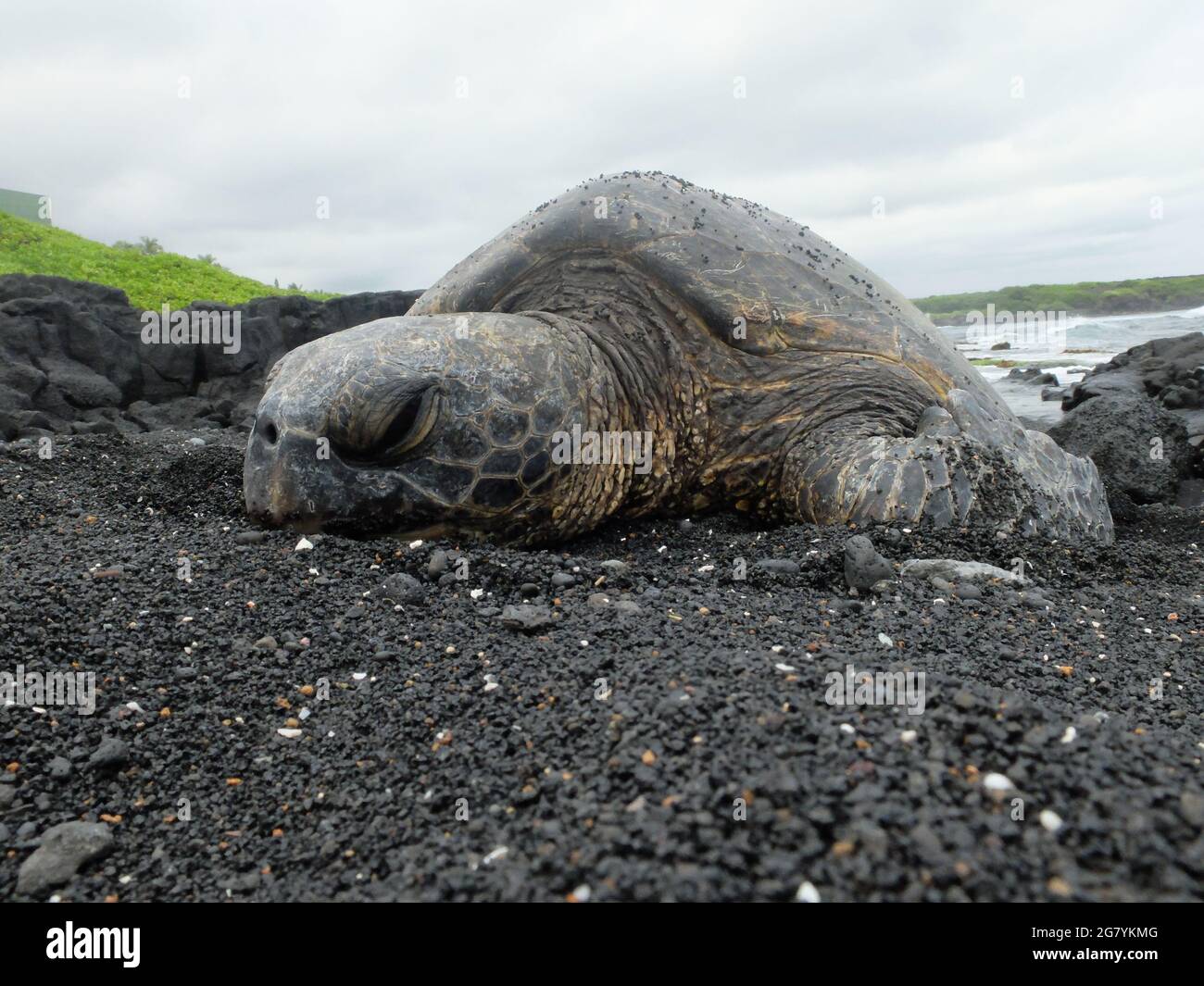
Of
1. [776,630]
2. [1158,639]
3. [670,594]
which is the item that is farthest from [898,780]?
[1158,639]

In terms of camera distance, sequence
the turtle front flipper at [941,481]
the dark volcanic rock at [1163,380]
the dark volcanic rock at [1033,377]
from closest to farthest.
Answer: the turtle front flipper at [941,481], the dark volcanic rock at [1163,380], the dark volcanic rock at [1033,377]

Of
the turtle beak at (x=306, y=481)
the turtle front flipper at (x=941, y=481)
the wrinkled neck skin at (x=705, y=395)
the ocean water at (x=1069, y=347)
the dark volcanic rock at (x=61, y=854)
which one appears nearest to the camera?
the dark volcanic rock at (x=61, y=854)

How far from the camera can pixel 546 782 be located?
161cm

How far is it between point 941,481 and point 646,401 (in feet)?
5.06

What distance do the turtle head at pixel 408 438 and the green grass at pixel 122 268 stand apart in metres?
15.4

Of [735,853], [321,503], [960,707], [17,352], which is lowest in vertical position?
[735,853]

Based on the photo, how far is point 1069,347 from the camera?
110 feet

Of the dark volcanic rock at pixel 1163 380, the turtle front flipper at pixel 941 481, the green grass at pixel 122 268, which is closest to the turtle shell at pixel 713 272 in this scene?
the turtle front flipper at pixel 941 481

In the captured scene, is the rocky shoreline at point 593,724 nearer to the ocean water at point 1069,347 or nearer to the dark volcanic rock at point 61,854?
the dark volcanic rock at point 61,854

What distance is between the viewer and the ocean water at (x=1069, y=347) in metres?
16.5

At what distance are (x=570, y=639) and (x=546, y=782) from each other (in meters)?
0.84

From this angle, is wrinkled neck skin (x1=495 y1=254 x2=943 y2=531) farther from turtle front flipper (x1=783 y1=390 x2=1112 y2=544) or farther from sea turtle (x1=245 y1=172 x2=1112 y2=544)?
turtle front flipper (x1=783 y1=390 x2=1112 y2=544)

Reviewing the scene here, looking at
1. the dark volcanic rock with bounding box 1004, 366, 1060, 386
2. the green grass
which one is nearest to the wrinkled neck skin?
the green grass

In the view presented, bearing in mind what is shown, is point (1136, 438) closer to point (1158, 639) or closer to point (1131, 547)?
point (1131, 547)
